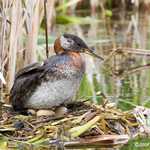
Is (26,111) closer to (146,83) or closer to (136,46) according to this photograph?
(146,83)

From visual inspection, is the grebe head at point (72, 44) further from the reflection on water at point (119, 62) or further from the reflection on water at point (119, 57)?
the reflection on water at point (119, 57)

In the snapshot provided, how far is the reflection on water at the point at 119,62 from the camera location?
931 cm

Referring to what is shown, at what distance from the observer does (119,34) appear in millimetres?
15211

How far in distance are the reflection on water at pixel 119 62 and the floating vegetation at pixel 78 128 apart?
416 millimetres

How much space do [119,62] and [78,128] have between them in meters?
4.66

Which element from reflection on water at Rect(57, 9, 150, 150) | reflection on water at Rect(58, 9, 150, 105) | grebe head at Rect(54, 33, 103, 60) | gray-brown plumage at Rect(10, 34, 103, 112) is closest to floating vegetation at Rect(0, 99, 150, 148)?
gray-brown plumage at Rect(10, 34, 103, 112)

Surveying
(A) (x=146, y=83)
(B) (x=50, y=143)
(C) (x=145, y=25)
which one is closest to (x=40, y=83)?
(B) (x=50, y=143)

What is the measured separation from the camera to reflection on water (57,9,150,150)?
9312 mm

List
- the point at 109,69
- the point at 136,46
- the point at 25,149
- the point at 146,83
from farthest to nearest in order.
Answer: the point at 136,46 → the point at 109,69 → the point at 146,83 → the point at 25,149

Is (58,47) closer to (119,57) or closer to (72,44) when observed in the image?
(72,44)

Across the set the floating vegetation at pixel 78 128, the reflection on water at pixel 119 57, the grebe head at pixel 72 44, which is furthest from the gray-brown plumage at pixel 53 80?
the reflection on water at pixel 119 57

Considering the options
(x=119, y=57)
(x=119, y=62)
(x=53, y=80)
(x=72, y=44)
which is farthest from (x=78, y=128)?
(x=119, y=57)

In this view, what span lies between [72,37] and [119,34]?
24.4ft

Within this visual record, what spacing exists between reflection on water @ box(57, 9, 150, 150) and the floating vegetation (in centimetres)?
42
